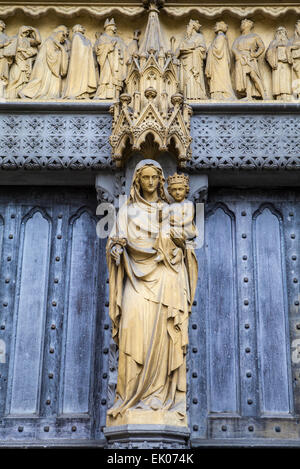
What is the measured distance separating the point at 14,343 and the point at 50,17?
13.2 feet

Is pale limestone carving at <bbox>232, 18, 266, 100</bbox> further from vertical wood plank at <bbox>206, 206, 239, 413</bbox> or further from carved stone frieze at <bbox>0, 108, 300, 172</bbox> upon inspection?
vertical wood plank at <bbox>206, 206, 239, 413</bbox>

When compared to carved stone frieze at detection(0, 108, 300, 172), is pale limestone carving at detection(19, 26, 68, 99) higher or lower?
higher

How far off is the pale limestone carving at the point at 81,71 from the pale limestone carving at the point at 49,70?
0.34 feet

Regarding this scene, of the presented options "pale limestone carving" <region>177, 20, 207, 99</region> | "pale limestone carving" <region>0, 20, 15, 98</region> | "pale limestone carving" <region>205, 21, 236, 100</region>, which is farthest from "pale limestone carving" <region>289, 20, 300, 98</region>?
"pale limestone carving" <region>0, 20, 15, 98</region>

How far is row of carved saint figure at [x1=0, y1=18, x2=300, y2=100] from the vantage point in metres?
8.99

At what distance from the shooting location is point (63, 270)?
8.77m

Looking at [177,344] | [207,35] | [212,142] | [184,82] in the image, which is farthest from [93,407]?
[207,35]

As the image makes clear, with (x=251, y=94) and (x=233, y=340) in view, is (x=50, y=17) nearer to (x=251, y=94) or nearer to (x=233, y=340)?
(x=251, y=94)

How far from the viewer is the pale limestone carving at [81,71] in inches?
355

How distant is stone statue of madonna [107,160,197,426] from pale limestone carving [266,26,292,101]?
6.35ft

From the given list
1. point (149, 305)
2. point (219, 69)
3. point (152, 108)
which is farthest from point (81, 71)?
point (149, 305)

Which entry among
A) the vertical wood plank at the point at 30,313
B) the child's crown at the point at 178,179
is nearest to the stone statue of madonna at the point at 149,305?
the child's crown at the point at 178,179

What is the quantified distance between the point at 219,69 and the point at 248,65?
0.34m

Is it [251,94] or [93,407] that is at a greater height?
[251,94]
